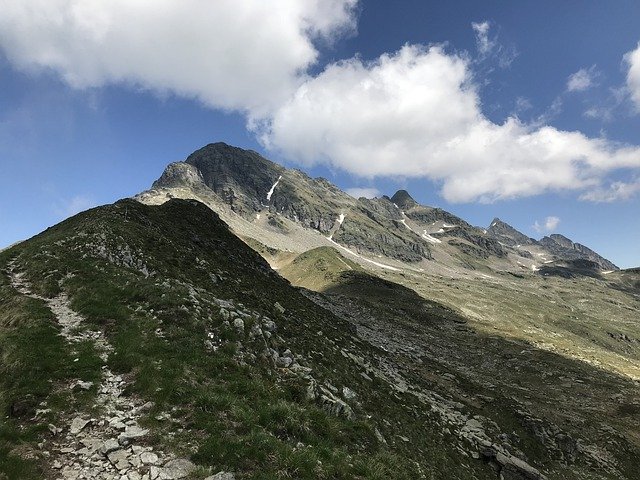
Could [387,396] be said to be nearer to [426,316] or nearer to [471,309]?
[426,316]

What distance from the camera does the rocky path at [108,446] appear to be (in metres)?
12.9

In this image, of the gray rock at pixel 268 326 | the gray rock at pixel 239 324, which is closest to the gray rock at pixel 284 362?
the gray rock at pixel 239 324

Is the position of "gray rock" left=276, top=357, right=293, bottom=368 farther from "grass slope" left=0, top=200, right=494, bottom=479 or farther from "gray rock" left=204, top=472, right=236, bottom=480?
"gray rock" left=204, top=472, right=236, bottom=480

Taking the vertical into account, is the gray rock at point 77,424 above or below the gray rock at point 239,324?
below

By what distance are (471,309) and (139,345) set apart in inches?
7344

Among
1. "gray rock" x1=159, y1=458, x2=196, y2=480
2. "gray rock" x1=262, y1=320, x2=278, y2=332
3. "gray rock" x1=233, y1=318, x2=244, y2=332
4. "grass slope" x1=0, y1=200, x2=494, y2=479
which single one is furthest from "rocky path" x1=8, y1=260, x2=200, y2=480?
"gray rock" x1=262, y1=320, x2=278, y2=332

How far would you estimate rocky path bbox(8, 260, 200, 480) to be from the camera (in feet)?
42.4

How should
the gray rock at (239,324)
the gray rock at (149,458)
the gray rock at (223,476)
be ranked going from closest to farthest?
1. the gray rock at (223,476)
2. the gray rock at (149,458)
3. the gray rock at (239,324)

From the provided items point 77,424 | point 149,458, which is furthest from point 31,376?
point 149,458

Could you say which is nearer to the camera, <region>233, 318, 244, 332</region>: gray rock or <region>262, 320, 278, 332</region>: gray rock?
<region>233, 318, 244, 332</region>: gray rock

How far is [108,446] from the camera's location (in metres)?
13.9

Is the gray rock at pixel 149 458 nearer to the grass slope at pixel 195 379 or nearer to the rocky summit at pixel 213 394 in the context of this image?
the rocky summit at pixel 213 394

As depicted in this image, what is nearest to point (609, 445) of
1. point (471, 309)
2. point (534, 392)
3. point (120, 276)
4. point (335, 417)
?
point (534, 392)

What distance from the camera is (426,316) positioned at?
3873 inches
